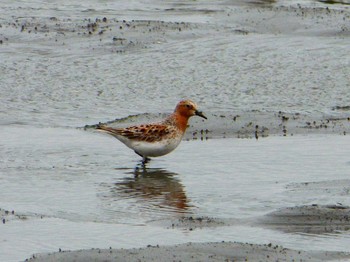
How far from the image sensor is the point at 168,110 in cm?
1514

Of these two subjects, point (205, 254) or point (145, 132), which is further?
point (145, 132)

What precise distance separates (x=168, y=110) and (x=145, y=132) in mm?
2442

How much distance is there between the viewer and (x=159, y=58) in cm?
1825

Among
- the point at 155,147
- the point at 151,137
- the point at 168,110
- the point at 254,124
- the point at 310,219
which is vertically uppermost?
the point at 168,110

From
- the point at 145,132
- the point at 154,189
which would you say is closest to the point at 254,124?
the point at 145,132

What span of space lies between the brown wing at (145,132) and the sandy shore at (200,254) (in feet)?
12.8

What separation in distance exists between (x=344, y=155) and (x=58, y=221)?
397 cm

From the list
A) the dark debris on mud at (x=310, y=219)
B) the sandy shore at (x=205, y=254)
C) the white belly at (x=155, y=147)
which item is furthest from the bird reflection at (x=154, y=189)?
the sandy shore at (x=205, y=254)

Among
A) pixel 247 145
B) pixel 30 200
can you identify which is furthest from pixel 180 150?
pixel 30 200

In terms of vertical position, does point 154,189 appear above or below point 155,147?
below

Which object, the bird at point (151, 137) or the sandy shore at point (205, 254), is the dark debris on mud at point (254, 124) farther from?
the sandy shore at point (205, 254)

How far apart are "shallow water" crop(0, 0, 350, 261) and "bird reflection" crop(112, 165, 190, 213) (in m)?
0.02

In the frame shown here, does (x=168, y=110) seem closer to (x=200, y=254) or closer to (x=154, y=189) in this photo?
(x=154, y=189)

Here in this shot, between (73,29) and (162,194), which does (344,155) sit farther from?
(73,29)
